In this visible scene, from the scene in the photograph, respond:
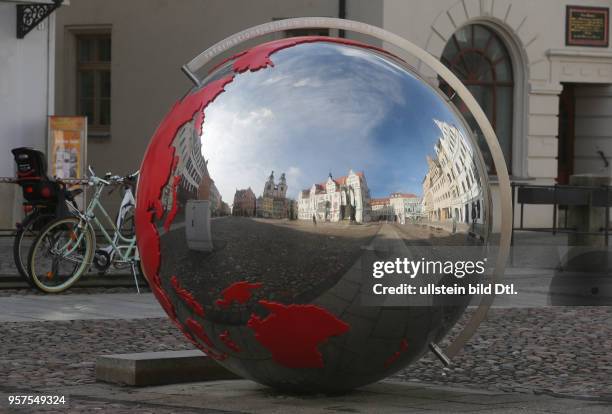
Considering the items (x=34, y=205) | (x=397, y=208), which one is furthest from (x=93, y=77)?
(x=397, y=208)

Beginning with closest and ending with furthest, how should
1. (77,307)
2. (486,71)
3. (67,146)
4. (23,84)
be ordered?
1. (77,307)
2. (67,146)
3. (23,84)
4. (486,71)

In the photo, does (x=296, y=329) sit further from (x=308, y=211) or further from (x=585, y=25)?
(x=585, y=25)

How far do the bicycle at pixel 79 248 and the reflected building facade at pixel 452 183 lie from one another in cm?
660

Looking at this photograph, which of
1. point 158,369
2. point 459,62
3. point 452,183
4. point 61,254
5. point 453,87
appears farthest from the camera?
point 459,62

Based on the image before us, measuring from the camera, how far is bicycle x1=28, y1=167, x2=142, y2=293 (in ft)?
42.1

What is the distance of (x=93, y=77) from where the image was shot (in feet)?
91.5

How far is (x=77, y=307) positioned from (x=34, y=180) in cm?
190

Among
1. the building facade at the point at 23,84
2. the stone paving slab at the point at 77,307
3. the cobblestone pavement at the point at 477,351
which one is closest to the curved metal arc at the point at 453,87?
the cobblestone pavement at the point at 477,351

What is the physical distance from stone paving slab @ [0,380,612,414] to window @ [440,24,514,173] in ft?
59.7

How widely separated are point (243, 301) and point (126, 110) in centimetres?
2125

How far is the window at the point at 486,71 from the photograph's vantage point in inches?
1012

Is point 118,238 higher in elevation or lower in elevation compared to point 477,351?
higher

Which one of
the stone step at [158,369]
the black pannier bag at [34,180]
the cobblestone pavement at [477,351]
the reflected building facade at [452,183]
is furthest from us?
the black pannier bag at [34,180]

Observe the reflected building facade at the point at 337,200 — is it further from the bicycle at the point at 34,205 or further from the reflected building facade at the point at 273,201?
the bicycle at the point at 34,205
